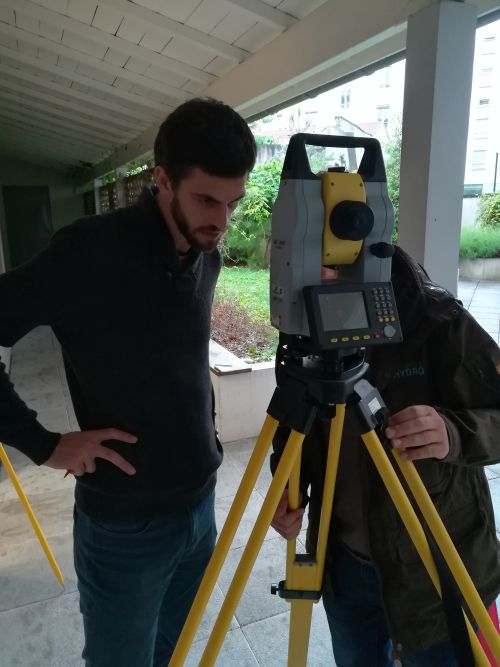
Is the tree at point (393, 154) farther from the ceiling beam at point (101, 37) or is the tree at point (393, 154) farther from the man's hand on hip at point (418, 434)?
the man's hand on hip at point (418, 434)

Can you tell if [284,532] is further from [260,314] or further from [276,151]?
[276,151]

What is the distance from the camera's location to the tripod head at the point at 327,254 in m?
0.68

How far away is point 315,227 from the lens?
686 millimetres

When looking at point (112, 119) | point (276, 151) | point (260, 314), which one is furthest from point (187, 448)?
point (276, 151)

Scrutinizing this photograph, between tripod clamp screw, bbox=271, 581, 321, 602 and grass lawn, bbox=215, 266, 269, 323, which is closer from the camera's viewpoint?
tripod clamp screw, bbox=271, 581, 321, 602

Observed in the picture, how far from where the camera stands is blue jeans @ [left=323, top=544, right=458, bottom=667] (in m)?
1.06

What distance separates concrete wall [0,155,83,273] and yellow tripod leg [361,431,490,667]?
11921mm

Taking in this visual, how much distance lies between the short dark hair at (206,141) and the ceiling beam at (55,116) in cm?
533

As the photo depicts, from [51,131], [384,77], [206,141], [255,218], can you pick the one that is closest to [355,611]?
[206,141]

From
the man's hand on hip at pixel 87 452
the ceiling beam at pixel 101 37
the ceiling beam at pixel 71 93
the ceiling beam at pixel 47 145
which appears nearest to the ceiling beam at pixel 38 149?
the ceiling beam at pixel 47 145

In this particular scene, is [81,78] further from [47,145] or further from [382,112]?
[47,145]

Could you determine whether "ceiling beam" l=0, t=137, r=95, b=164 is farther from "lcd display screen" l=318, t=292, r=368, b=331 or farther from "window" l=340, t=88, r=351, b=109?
"lcd display screen" l=318, t=292, r=368, b=331

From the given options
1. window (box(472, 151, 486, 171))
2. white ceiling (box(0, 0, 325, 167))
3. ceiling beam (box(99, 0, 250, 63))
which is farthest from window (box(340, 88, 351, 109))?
window (box(472, 151, 486, 171))

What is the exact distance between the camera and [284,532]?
3.13 ft
